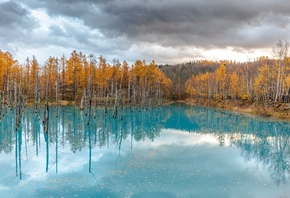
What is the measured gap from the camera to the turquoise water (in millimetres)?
14883

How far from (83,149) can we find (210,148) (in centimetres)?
1300

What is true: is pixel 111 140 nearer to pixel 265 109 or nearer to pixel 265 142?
pixel 265 142

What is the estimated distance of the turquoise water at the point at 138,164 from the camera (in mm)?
14883

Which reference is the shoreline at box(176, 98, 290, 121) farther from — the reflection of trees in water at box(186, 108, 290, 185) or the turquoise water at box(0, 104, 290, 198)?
the turquoise water at box(0, 104, 290, 198)

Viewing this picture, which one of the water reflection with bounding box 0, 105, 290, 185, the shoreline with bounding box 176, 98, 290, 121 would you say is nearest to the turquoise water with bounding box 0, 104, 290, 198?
the water reflection with bounding box 0, 105, 290, 185

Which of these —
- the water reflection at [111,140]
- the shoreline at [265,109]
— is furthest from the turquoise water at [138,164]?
the shoreline at [265,109]

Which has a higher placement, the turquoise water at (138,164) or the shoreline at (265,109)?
the shoreline at (265,109)

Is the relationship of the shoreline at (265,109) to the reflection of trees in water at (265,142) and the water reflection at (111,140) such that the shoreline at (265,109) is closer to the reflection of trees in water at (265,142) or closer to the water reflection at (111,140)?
the reflection of trees in water at (265,142)

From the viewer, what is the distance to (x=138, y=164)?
65.1ft

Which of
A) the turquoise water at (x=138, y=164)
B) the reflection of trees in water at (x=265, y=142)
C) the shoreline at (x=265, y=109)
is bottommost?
the reflection of trees in water at (x=265, y=142)

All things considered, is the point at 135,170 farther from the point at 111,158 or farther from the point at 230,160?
the point at 230,160

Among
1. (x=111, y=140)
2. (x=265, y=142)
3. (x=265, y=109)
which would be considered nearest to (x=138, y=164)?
(x=111, y=140)

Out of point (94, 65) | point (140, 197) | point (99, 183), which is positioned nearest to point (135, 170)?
point (99, 183)

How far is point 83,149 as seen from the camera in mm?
24219
